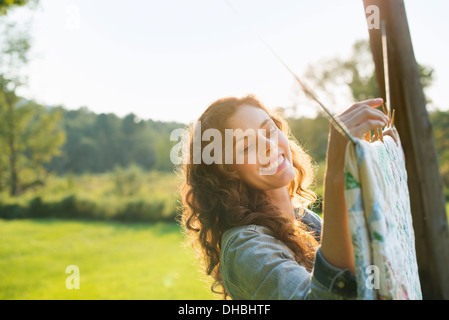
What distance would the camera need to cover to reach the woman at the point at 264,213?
0.81 metres

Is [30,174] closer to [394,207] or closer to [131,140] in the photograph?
[131,140]

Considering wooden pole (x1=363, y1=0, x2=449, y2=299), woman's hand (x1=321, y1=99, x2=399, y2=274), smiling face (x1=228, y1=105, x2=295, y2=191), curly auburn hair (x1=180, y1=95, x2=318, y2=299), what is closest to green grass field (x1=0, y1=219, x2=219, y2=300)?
wooden pole (x1=363, y1=0, x2=449, y2=299)

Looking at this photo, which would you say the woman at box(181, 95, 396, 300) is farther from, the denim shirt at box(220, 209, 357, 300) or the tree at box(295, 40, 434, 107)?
the tree at box(295, 40, 434, 107)

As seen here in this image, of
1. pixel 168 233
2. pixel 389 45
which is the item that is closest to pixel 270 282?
pixel 389 45

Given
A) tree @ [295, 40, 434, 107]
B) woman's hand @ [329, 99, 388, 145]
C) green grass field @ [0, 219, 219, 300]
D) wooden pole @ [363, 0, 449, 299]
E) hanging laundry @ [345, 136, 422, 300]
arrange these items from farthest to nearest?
tree @ [295, 40, 434, 107] < green grass field @ [0, 219, 219, 300] < wooden pole @ [363, 0, 449, 299] < woman's hand @ [329, 99, 388, 145] < hanging laundry @ [345, 136, 422, 300]

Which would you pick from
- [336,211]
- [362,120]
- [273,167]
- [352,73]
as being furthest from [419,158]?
[352,73]

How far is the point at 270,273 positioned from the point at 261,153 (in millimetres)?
401

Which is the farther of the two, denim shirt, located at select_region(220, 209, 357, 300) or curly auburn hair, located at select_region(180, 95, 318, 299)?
curly auburn hair, located at select_region(180, 95, 318, 299)

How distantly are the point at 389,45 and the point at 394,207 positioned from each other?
1.50 meters

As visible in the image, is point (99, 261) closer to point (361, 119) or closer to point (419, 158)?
point (419, 158)

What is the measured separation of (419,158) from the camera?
7.39 feet

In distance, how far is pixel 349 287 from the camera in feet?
2.66

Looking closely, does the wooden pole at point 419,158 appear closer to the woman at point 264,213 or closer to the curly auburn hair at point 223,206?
the woman at point 264,213

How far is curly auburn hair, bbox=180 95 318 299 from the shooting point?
122 cm
